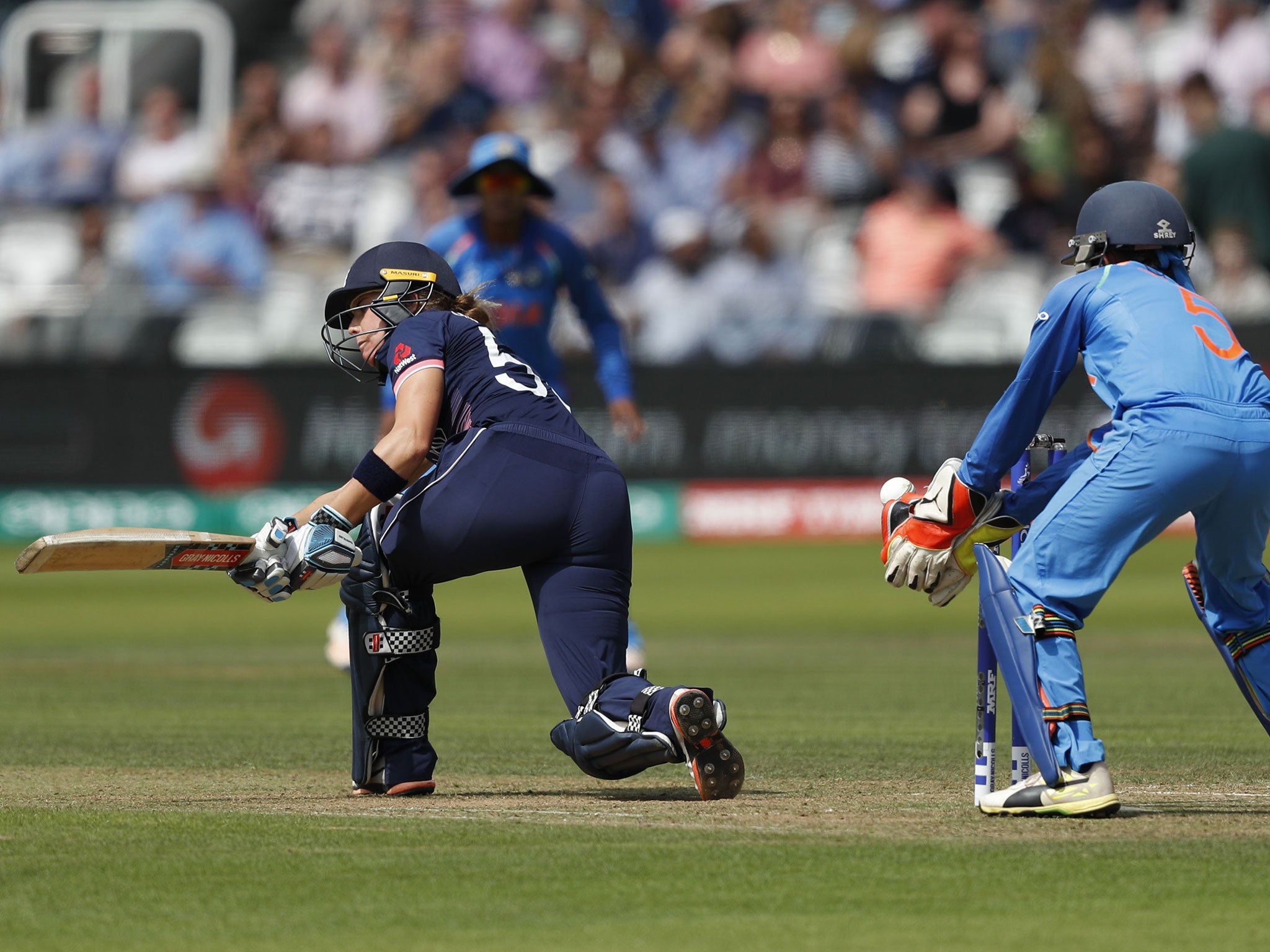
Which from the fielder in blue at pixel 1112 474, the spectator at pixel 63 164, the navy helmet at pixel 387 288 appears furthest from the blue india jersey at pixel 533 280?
the spectator at pixel 63 164

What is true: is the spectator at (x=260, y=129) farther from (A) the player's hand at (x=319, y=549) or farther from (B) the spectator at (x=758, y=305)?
(A) the player's hand at (x=319, y=549)

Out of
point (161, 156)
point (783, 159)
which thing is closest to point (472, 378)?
point (783, 159)

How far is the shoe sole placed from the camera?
5.35m

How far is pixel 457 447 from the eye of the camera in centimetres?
624

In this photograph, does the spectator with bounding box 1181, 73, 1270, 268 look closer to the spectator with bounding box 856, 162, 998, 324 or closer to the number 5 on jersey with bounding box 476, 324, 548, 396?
the spectator with bounding box 856, 162, 998, 324

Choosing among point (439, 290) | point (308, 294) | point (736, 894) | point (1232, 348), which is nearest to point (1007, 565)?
point (1232, 348)

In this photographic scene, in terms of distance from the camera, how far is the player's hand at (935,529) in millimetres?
5676

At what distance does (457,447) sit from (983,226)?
14.7 meters

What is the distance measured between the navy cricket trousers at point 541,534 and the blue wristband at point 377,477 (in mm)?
216

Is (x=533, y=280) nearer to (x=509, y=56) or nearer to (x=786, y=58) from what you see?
(x=786, y=58)

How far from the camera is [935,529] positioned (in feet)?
18.8

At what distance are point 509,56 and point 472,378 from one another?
16878 mm

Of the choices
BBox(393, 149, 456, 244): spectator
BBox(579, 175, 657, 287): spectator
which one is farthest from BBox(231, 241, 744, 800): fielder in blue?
BBox(579, 175, 657, 287): spectator

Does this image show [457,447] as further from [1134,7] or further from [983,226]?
[1134,7]
